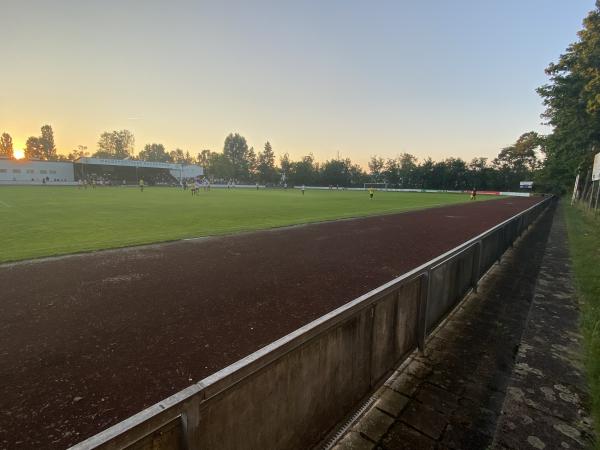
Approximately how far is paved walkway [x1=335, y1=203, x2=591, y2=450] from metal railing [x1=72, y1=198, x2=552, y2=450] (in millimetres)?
310

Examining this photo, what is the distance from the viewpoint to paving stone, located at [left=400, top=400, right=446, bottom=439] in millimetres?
3115

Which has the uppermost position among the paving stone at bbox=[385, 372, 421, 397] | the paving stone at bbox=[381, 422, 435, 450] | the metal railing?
the metal railing

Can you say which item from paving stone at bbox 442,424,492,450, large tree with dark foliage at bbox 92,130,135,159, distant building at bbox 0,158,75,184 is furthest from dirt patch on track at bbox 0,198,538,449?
large tree with dark foliage at bbox 92,130,135,159

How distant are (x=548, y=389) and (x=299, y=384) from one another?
3444 mm

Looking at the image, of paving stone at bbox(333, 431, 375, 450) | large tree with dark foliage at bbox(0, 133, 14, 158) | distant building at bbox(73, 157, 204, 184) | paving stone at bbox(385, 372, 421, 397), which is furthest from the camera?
large tree with dark foliage at bbox(0, 133, 14, 158)

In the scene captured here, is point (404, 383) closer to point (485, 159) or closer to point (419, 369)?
point (419, 369)

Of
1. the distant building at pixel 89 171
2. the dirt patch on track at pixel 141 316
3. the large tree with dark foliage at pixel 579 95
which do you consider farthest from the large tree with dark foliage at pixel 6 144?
the large tree with dark foliage at pixel 579 95

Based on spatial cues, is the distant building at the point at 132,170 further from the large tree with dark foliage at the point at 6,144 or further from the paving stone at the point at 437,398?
the large tree with dark foliage at the point at 6,144

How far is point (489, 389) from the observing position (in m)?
3.79

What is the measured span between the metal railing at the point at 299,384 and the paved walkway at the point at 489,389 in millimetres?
310

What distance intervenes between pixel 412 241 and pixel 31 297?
11501 millimetres

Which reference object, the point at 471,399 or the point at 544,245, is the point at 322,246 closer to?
the point at 471,399

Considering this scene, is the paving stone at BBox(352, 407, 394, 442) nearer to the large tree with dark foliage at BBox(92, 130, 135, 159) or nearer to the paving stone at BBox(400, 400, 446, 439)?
the paving stone at BBox(400, 400, 446, 439)

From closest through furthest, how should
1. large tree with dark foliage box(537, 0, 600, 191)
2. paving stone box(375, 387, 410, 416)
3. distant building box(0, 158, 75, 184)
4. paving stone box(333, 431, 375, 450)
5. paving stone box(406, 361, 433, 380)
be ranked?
1. paving stone box(333, 431, 375, 450)
2. paving stone box(375, 387, 410, 416)
3. paving stone box(406, 361, 433, 380)
4. large tree with dark foliage box(537, 0, 600, 191)
5. distant building box(0, 158, 75, 184)
